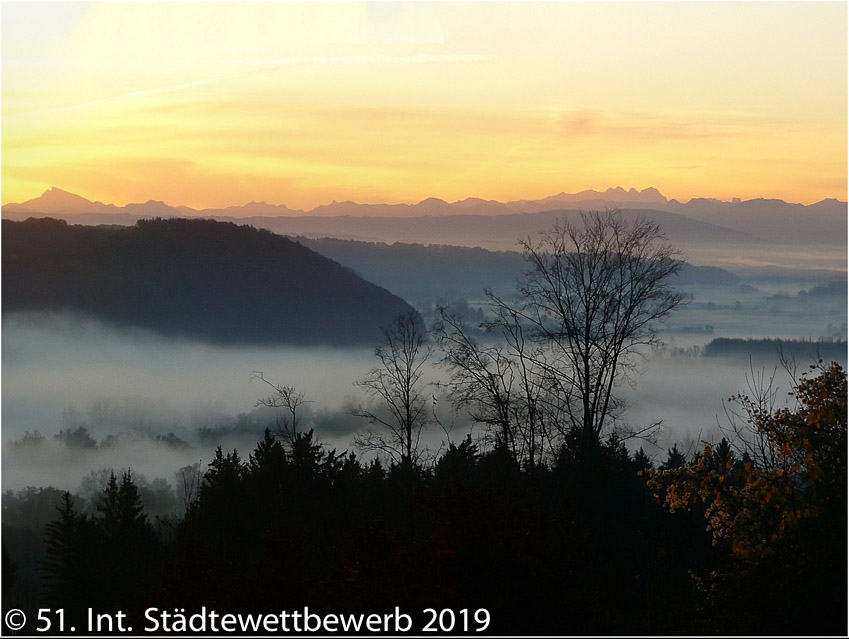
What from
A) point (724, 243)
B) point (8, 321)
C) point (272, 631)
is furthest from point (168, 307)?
point (272, 631)

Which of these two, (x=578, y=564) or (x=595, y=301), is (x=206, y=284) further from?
(x=578, y=564)

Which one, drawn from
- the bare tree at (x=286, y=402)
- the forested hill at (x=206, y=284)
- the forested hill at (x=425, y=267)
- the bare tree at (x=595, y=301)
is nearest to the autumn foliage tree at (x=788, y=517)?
the bare tree at (x=595, y=301)

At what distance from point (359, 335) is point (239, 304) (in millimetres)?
32862

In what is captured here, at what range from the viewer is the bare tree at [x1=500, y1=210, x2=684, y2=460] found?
77.4ft

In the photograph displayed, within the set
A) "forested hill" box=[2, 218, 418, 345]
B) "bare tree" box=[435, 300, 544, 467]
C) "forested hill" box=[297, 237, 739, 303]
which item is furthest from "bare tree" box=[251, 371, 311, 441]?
"forested hill" box=[2, 218, 418, 345]

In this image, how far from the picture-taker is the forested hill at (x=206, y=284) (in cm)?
17275

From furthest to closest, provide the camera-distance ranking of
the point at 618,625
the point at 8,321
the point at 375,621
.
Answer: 1. the point at 8,321
2. the point at 618,625
3. the point at 375,621

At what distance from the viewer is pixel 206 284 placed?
18662 centimetres

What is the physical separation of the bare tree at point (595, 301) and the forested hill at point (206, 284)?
461 ft

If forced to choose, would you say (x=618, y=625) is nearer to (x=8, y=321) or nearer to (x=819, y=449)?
(x=819, y=449)

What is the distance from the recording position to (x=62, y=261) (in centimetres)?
17338

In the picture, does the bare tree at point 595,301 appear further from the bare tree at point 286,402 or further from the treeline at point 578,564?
the bare tree at point 286,402

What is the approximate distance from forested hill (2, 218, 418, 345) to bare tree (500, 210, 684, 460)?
141 metres

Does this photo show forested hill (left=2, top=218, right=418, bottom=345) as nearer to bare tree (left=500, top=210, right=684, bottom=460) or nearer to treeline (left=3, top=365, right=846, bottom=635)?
bare tree (left=500, top=210, right=684, bottom=460)
